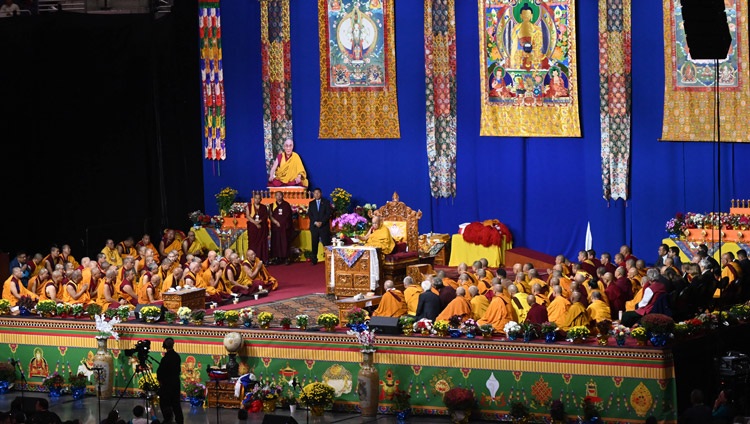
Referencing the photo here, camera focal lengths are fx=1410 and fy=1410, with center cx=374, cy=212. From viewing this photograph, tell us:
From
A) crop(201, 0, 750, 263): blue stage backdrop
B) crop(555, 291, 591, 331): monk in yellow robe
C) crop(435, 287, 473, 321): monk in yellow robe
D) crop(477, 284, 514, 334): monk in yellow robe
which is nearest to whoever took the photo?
crop(555, 291, 591, 331): monk in yellow robe

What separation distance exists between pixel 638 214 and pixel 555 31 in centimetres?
390

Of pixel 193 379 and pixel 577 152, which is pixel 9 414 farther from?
pixel 577 152

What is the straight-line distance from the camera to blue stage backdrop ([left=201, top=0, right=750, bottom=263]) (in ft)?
87.5

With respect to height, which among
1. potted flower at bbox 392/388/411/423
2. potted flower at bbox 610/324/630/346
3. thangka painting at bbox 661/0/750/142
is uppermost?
thangka painting at bbox 661/0/750/142

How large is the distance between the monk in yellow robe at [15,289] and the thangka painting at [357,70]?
8.21 m

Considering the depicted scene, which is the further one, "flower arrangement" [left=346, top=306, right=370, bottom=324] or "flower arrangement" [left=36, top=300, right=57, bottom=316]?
"flower arrangement" [left=36, top=300, right=57, bottom=316]

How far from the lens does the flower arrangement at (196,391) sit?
64.9ft

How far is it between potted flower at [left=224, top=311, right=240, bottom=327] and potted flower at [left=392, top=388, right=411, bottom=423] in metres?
2.72

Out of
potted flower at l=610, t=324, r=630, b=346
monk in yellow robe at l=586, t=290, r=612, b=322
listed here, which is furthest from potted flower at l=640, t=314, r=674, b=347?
monk in yellow robe at l=586, t=290, r=612, b=322

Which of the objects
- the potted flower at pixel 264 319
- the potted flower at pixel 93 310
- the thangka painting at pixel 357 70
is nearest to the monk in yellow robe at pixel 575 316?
the potted flower at pixel 264 319

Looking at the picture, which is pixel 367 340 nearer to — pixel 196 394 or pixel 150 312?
pixel 196 394

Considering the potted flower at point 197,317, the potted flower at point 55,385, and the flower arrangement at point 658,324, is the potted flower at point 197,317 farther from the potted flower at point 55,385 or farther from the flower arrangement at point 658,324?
the flower arrangement at point 658,324

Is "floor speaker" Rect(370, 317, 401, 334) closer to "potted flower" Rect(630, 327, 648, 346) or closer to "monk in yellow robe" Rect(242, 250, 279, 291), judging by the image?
"potted flower" Rect(630, 327, 648, 346)

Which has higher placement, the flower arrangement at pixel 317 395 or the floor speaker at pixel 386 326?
the floor speaker at pixel 386 326
